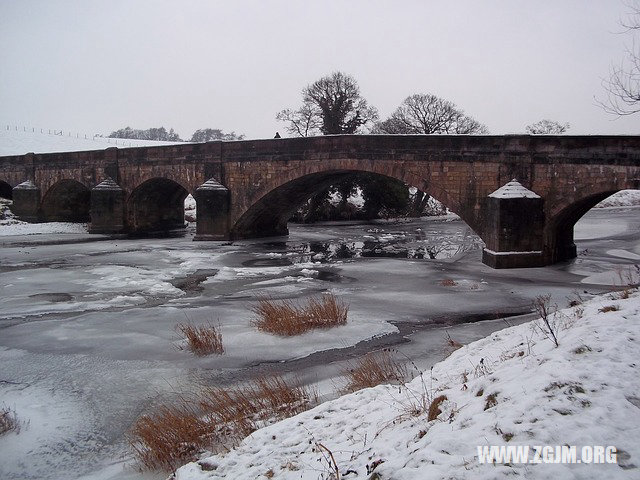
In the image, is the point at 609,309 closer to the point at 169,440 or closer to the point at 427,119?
the point at 169,440

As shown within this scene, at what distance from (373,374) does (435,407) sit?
1.74m

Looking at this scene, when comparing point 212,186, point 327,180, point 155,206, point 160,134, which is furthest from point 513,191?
point 160,134

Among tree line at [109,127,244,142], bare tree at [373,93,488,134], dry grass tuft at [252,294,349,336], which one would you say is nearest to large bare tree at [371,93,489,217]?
bare tree at [373,93,488,134]

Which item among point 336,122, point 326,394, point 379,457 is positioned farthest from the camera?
point 336,122

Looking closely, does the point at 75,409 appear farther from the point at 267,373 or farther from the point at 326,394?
the point at 326,394

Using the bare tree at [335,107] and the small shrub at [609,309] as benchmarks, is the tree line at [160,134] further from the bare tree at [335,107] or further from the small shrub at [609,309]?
the small shrub at [609,309]

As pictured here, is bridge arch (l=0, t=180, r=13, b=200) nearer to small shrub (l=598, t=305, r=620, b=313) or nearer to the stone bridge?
the stone bridge

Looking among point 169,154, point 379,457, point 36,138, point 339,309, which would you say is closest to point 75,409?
point 379,457

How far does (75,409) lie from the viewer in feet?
16.7

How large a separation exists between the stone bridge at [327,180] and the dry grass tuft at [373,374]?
8.66 m

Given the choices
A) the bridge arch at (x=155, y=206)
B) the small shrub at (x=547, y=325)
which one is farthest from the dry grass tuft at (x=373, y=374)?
the bridge arch at (x=155, y=206)

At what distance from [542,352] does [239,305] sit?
254 inches

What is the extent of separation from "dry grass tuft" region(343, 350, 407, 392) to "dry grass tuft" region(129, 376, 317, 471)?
0.45 meters

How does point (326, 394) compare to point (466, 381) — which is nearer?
point (466, 381)
